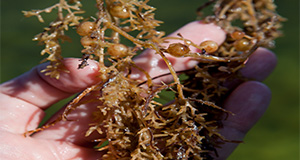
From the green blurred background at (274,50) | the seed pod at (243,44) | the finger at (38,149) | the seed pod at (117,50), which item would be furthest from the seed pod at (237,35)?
the green blurred background at (274,50)

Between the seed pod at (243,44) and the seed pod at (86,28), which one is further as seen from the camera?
the seed pod at (243,44)

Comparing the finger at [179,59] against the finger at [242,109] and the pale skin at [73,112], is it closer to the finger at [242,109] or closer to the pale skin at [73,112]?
the pale skin at [73,112]

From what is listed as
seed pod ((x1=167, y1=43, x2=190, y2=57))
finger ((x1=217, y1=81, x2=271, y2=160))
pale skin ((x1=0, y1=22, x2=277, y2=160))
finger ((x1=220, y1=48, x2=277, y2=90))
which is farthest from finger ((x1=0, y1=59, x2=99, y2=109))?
finger ((x1=220, y1=48, x2=277, y2=90))

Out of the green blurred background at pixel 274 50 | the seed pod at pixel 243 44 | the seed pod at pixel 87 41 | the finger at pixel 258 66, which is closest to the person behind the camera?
the seed pod at pixel 87 41

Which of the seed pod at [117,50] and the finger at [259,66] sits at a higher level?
the seed pod at [117,50]

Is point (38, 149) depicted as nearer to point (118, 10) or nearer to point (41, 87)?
point (41, 87)

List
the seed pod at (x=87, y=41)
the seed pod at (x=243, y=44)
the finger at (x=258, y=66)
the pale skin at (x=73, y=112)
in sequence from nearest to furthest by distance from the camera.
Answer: the seed pod at (x=87, y=41), the pale skin at (x=73, y=112), the seed pod at (x=243, y=44), the finger at (x=258, y=66)

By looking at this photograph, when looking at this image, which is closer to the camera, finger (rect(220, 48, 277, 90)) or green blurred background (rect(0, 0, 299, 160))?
finger (rect(220, 48, 277, 90))

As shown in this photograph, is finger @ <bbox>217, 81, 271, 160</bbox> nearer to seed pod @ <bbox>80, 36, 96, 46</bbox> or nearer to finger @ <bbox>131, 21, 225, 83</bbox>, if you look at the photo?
finger @ <bbox>131, 21, 225, 83</bbox>
